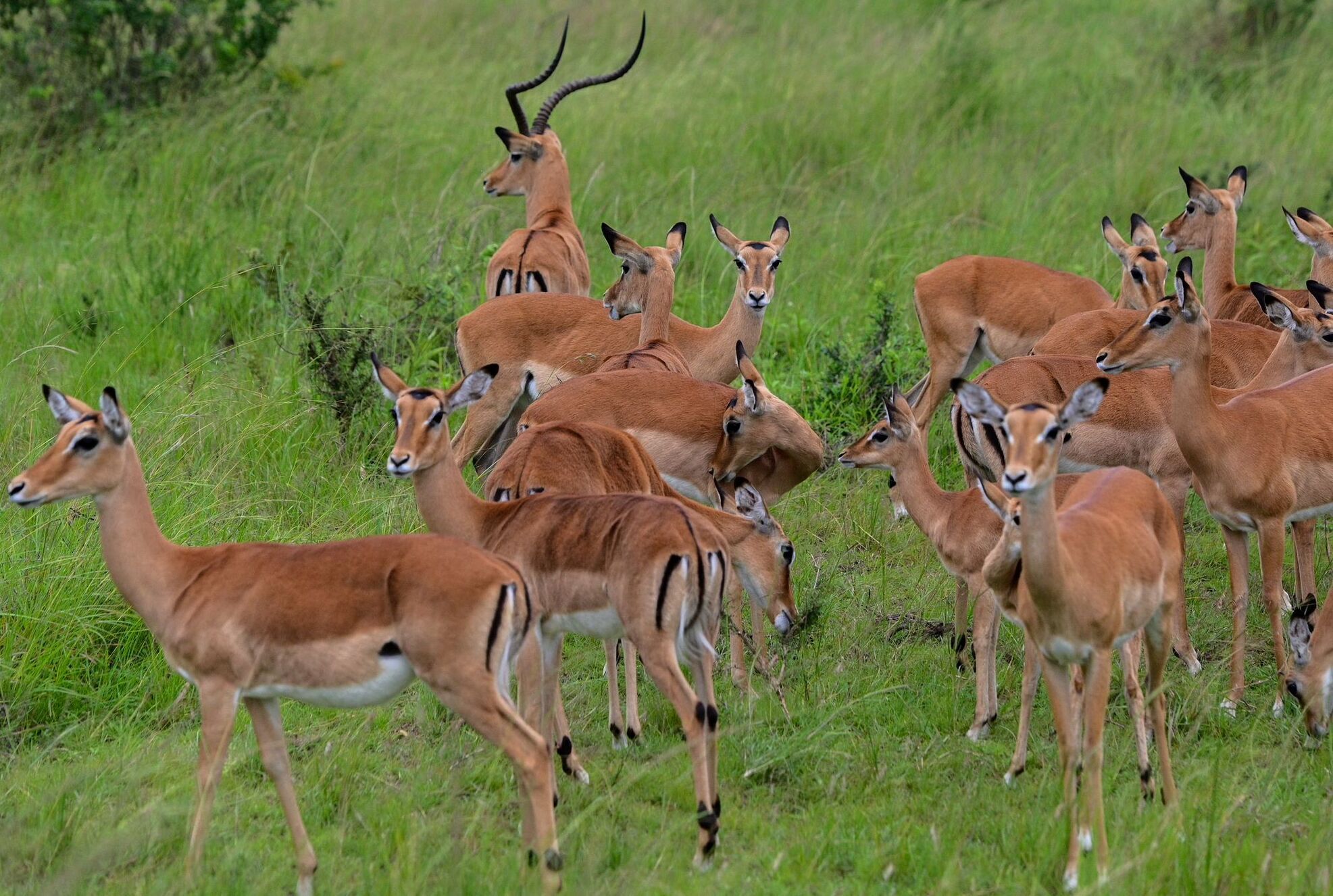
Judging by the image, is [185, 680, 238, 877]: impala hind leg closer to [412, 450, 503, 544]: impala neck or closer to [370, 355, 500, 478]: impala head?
[370, 355, 500, 478]: impala head

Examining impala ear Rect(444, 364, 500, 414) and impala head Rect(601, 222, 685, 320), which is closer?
impala ear Rect(444, 364, 500, 414)

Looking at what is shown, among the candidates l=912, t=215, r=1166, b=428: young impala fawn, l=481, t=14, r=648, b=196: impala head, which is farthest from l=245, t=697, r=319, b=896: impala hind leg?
l=481, t=14, r=648, b=196: impala head

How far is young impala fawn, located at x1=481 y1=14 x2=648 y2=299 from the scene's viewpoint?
7.18m

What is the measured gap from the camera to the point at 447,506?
13.8 feet

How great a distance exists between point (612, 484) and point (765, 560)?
50 centimetres

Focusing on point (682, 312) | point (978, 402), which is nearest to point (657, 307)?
point (682, 312)

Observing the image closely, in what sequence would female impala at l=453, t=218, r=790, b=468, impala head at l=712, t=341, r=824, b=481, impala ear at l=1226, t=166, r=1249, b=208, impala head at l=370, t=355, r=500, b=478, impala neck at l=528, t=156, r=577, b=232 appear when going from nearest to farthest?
1. impala head at l=370, t=355, r=500, b=478
2. impala head at l=712, t=341, r=824, b=481
3. female impala at l=453, t=218, r=790, b=468
4. impala ear at l=1226, t=166, r=1249, b=208
5. impala neck at l=528, t=156, r=577, b=232

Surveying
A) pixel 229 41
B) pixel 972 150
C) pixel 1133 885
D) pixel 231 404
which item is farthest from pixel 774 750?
pixel 229 41

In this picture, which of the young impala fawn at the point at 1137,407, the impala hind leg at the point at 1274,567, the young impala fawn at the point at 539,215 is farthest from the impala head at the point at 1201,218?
the young impala fawn at the point at 539,215

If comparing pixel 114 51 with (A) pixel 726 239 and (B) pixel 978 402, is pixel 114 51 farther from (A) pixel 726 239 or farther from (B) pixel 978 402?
(B) pixel 978 402

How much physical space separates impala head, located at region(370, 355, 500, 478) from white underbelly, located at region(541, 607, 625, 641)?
1.67ft

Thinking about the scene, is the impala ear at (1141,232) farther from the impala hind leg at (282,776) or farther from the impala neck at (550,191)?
the impala hind leg at (282,776)

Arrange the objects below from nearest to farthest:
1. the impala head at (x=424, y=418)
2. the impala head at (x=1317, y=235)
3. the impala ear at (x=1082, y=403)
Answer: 1. the impala ear at (x=1082, y=403)
2. the impala head at (x=424, y=418)
3. the impala head at (x=1317, y=235)

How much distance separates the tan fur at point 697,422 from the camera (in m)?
5.41
